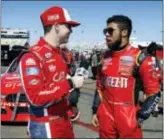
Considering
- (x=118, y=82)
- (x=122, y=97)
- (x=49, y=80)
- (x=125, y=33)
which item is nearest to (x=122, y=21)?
(x=125, y=33)

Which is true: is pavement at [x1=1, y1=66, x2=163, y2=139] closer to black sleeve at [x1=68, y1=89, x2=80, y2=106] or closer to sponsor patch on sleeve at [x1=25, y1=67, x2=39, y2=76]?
black sleeve at [x1=68, y1=89, x2=80, y2=106]

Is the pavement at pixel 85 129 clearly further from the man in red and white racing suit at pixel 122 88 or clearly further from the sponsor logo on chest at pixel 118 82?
the sponsor logo on chest at pixel 118 82

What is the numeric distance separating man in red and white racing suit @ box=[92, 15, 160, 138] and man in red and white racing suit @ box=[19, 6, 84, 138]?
1.00 m

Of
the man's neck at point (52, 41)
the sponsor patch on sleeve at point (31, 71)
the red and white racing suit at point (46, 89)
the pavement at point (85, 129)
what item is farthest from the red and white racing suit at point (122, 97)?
the pavement at point (85, 129)

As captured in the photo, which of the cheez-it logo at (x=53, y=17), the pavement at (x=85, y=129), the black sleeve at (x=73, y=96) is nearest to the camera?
the cheez-it logo at (x=53, y=17)

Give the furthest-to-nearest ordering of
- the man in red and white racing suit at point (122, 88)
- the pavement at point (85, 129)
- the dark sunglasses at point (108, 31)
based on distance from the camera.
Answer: the pavement at point (85, 129) → the dark sunglasses at point (108, 31) → the man in red and white racing suit at point (122, 88)

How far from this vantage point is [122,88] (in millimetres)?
5383

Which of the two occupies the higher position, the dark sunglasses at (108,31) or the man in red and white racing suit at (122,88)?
the dark sunglasses at (108,31)

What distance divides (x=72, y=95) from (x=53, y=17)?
808mm

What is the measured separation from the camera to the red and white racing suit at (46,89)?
414cm

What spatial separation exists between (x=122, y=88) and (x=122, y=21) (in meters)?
0.70

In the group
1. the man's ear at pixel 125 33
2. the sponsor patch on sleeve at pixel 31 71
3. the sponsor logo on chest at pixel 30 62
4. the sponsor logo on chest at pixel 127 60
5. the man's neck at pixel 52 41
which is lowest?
the sponsor logo on chest at pixel 127 60

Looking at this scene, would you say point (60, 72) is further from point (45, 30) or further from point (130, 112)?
point (130, 112)

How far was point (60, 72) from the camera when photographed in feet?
14.4
